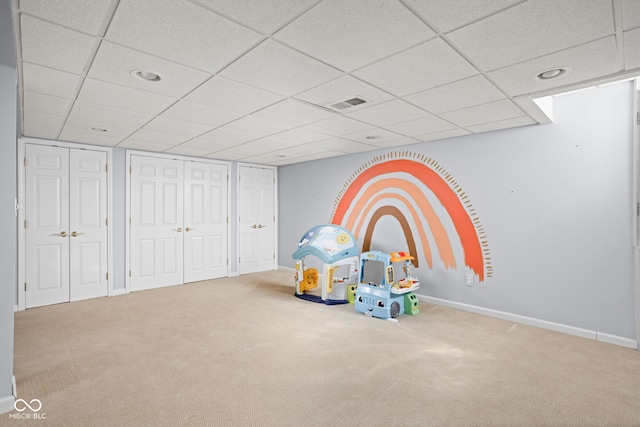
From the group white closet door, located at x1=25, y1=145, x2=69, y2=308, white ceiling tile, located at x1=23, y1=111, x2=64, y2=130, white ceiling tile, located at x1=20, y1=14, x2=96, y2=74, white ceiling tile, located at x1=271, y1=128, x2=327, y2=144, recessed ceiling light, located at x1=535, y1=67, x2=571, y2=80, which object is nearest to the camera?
white ceiling tile, located at x1=20, y1=14, x2=96, y2=74

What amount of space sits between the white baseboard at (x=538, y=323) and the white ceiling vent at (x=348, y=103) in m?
2.98

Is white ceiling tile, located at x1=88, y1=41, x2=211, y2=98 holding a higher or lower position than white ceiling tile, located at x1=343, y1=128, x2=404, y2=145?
higher

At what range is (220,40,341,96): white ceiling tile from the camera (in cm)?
211

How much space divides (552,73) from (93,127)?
4628mm

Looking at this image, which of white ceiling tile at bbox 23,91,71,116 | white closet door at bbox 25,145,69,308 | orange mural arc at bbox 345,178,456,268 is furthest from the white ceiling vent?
white closet door at bbox 25,145,69,308

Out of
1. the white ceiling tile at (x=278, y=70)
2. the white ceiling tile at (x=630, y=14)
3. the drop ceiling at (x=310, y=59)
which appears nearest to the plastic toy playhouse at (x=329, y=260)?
the drop ceiling at (x=310, y=59)

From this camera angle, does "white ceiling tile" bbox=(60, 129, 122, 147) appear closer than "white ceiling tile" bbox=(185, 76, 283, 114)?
No

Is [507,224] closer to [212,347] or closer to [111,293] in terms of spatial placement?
[212,347]

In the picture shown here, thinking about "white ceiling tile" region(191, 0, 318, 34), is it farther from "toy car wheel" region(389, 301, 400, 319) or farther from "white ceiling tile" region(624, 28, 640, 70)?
"toy car wheel" region(389, 301, 400, 319)

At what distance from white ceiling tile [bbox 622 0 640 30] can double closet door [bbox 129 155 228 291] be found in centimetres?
582

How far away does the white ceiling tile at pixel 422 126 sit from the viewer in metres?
3.67

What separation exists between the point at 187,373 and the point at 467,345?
255cm

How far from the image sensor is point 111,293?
521cm

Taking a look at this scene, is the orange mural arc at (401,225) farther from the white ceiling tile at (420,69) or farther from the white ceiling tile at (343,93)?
the white ceiling tile at (420,69)
